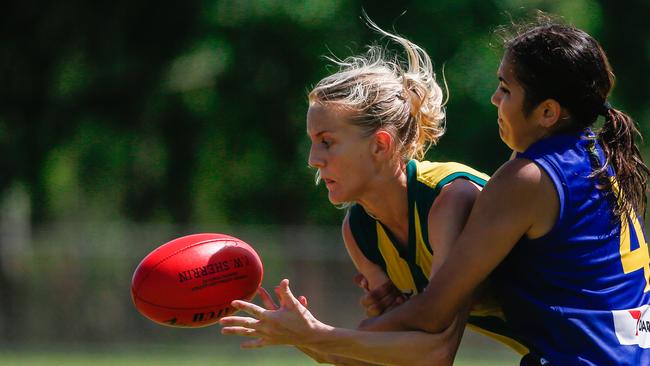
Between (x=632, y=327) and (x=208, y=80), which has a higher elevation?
(x=632, y=327)

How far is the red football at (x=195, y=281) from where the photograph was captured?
4.04 metres

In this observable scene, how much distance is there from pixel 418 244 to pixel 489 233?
0.66 meters

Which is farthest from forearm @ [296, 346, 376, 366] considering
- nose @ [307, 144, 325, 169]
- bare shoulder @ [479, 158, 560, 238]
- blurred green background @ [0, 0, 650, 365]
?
blurred green background @ [0, 0, 650, 365]

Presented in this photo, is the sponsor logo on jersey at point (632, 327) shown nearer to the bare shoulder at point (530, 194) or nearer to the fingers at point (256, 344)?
the bare shoulder at point (530, 194)

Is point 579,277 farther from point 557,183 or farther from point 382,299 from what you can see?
point 382,299

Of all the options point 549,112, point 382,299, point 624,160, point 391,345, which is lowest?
point 382,299

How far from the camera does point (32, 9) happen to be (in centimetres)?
1551

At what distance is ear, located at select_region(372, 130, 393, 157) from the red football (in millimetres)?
628

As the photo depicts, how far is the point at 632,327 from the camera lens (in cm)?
334

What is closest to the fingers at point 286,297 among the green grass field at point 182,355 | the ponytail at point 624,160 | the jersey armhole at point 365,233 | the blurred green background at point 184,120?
the jersey armhole at point 365,233

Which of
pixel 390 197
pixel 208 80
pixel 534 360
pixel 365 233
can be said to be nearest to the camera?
pixel 534 360

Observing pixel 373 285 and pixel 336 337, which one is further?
pixel 373 285

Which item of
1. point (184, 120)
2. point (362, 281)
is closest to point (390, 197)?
point (362, 281)

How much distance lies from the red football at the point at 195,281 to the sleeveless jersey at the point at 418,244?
0.46 metres
